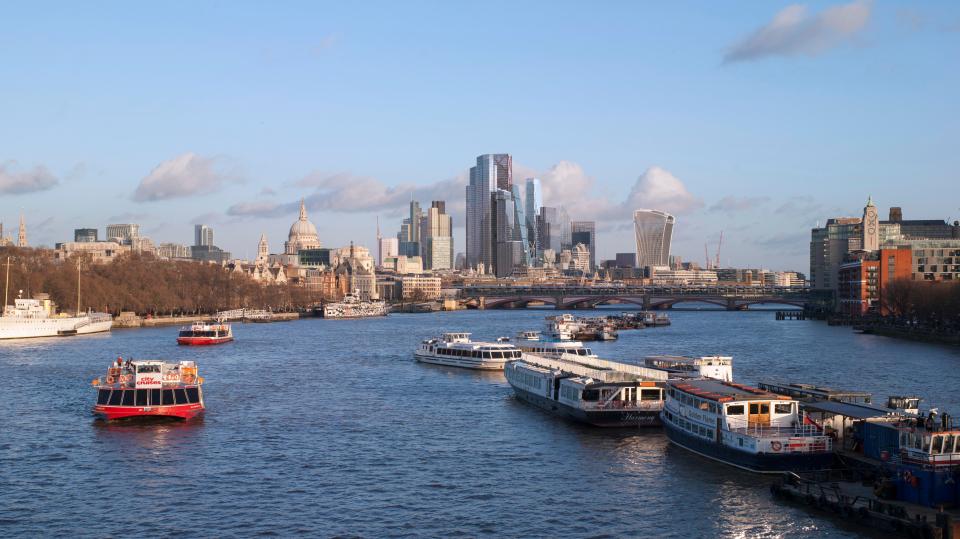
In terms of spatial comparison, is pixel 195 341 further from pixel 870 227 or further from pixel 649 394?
pixel 870 227

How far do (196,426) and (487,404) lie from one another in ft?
51.1

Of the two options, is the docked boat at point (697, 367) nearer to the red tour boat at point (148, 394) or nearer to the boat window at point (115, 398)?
the red tour boat at point (148, 394)

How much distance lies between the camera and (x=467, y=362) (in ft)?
246

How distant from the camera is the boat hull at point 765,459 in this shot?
34.0 m

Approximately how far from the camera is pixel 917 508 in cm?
2811

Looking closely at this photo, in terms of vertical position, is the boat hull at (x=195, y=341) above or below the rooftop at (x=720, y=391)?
below

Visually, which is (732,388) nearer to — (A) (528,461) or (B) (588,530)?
(A) (528,461)

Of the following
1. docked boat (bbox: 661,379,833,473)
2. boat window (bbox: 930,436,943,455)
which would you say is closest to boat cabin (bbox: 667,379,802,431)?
docked boat (bbox: 661,379,833,473)

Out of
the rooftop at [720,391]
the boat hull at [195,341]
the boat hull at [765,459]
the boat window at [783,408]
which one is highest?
the rooftop at [720,391]

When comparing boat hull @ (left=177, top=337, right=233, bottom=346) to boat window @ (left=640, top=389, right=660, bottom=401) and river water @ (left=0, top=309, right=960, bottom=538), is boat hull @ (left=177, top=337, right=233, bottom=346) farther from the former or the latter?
boat window @ (left=640, top=389, right=660, bottom=401)

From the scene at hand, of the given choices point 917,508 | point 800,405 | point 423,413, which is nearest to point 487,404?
point 423,413

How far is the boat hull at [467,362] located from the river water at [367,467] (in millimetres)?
4743

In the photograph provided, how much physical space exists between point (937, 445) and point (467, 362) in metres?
47.4

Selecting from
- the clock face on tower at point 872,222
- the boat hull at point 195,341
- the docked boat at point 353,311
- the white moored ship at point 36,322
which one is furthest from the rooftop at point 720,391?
the clock face on tower at point 872,222
